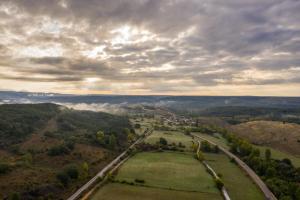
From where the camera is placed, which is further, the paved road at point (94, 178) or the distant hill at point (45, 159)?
the distant hill at point (45, 159)

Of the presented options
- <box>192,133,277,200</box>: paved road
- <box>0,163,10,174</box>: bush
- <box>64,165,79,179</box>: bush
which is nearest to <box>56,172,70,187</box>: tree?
<box>64,165,79,179</box>: bush

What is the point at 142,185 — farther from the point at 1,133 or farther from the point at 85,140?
the point at 1,133

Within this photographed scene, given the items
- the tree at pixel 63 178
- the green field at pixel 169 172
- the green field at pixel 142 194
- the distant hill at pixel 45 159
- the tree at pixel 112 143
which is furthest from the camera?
the tree at pixel 112 143

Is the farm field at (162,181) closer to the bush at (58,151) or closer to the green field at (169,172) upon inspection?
the green field at (169,172)

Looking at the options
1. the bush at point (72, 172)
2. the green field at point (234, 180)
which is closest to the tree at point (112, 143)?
the green field at point (234, 180)

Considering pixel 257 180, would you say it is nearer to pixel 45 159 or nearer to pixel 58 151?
pixel 58 151
